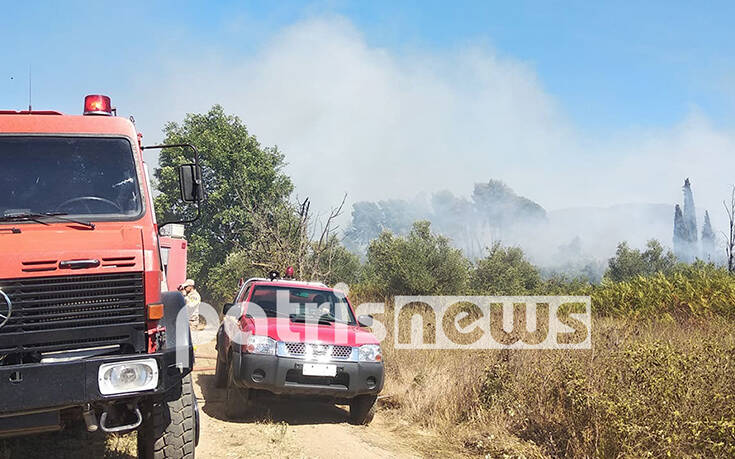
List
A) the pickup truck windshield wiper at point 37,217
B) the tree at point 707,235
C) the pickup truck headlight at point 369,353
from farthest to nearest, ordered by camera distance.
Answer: the tree at point 707,235 < the pickup truck headlight at point 369,353 < the pickup truck windshield wiper at point 37,217

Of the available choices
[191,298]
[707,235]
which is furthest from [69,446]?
[707,235]

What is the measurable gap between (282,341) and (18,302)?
11.3 feet

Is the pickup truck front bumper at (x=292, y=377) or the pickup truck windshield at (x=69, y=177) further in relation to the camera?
the pickup truck front bumper at (x=292, y=377)

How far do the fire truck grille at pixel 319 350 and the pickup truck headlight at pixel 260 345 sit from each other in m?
0.18

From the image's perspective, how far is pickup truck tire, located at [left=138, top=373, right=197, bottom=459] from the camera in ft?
13.7

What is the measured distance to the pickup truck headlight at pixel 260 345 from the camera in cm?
660

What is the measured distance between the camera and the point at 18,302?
352 cm

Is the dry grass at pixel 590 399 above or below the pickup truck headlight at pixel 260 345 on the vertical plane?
below

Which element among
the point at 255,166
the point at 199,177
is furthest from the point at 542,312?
the point at 255,166

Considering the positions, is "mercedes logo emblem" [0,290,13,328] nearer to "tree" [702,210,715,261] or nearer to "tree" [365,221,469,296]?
"tree" [365,221,469,296]

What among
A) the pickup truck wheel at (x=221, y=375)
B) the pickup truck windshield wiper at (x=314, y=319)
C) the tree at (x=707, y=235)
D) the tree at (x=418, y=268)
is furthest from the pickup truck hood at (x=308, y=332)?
the tree at (x=707, y=235)

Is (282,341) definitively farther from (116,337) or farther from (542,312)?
(542,312)

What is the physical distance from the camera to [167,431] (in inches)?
168

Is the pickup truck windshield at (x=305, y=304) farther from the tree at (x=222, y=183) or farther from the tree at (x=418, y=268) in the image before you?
the tree at (x=222, y=183)
